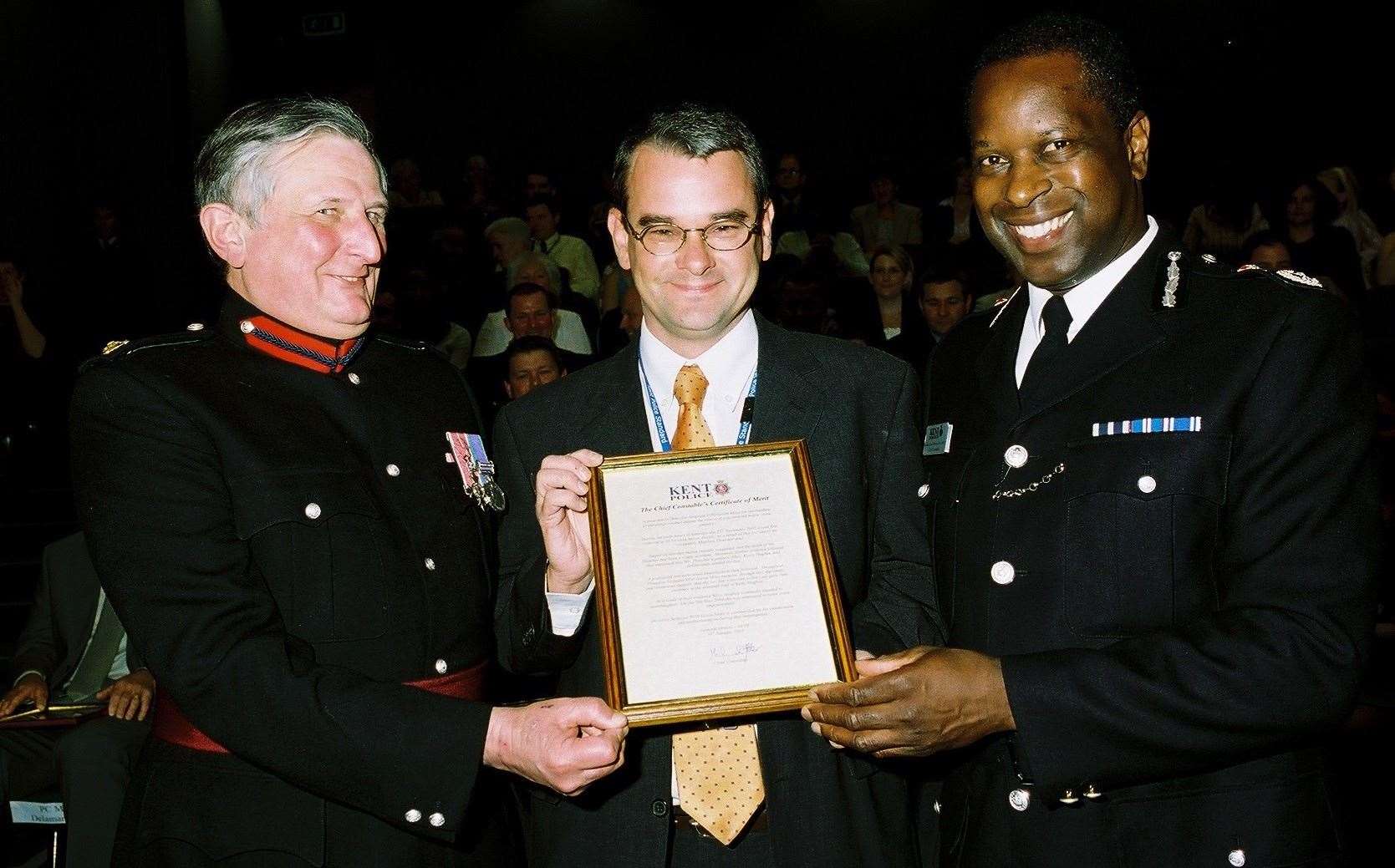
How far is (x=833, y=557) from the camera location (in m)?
2.16

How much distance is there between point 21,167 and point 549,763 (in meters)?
11.1

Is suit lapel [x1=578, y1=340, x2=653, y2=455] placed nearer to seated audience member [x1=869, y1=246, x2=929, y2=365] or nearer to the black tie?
the black tie

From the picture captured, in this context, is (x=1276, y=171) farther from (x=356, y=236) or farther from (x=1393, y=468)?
(x=356, y=236)

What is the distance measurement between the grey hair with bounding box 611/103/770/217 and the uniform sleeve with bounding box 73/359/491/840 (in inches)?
39.9

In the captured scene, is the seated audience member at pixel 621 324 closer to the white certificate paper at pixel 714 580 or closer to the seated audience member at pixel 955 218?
the seated audience member at pixel 955 218

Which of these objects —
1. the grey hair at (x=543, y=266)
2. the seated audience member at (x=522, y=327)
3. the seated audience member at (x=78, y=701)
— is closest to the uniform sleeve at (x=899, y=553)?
the seated audience member at (x=78, y=701)

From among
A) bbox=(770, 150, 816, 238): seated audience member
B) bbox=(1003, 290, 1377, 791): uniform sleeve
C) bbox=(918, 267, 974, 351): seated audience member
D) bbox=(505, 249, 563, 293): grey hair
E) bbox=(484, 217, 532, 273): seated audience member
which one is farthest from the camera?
bbox=(770, 150, 816, 238): seated audience member

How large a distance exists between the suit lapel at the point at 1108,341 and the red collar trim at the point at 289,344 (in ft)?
4.36

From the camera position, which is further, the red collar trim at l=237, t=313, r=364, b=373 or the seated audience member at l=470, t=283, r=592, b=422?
the seated audience member at l=470, t=283, r=592, b=422

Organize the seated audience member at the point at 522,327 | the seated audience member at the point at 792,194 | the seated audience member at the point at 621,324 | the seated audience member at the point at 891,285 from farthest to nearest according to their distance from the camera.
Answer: the seated audience member at the point at 792,194 → the seated audience member at the point at 891,285 → the seated audience member at the point at 621,324 → the seated audience member at the point at 522,327

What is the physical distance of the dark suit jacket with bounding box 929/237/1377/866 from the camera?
1.78 metres

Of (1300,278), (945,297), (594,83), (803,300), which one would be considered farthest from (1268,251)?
(594,83)

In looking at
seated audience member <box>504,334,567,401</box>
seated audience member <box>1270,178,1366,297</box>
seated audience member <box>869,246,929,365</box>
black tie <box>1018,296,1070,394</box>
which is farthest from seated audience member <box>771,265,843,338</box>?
black tie <box>1018,296,1070,394</box>

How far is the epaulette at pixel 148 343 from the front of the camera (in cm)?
207
